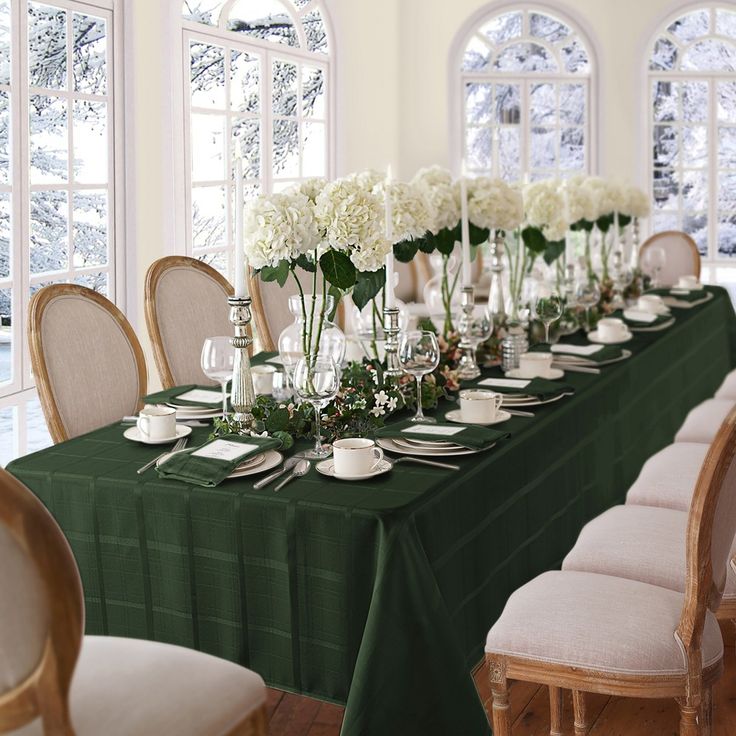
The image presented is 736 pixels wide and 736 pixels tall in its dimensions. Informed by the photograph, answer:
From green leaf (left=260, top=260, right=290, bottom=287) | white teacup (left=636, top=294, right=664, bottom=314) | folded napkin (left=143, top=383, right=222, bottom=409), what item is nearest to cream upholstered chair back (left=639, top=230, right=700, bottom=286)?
white teacup (left=636, top=294, right=664, bottom=314)

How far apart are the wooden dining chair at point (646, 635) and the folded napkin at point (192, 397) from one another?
1.04 metres

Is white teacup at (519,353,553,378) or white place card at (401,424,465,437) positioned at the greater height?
white teacup at (519,353,553,378)

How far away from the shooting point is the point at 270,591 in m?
2.11

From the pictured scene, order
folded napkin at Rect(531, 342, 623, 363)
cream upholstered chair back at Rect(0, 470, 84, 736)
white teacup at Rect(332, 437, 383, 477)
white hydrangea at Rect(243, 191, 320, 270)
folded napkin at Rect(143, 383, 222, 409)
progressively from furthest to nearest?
folded napkin at Rect(531, 342, 623, 363)
folded napkin at Rect(143, 383, 222, 409)
white hydrangea at Rect(243, 191, 320, 270)
white teacup at Rect(332, 437, 383, 477)
cream upholstered chair back at Rect(0, 470, 84, 736)

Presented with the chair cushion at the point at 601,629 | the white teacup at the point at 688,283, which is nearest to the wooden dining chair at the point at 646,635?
the chair cushion at the point at 601,629

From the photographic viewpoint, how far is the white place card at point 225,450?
2.27 m

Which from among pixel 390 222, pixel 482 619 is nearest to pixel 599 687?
pixel 482 619

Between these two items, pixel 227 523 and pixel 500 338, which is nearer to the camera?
pixel 227 523

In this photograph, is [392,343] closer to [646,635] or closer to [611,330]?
[646,635]

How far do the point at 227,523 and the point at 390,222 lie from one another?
40.2 inches

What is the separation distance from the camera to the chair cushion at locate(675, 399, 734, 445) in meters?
3.73

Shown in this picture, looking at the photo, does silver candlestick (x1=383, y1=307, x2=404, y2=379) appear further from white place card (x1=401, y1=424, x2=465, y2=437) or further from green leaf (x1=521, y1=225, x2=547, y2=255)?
green leaf (x1=521, y1=225, x2=547, y2=255)

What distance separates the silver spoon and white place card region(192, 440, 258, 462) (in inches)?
3.9

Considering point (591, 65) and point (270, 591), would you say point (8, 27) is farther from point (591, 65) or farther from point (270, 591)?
point (591, 65)
